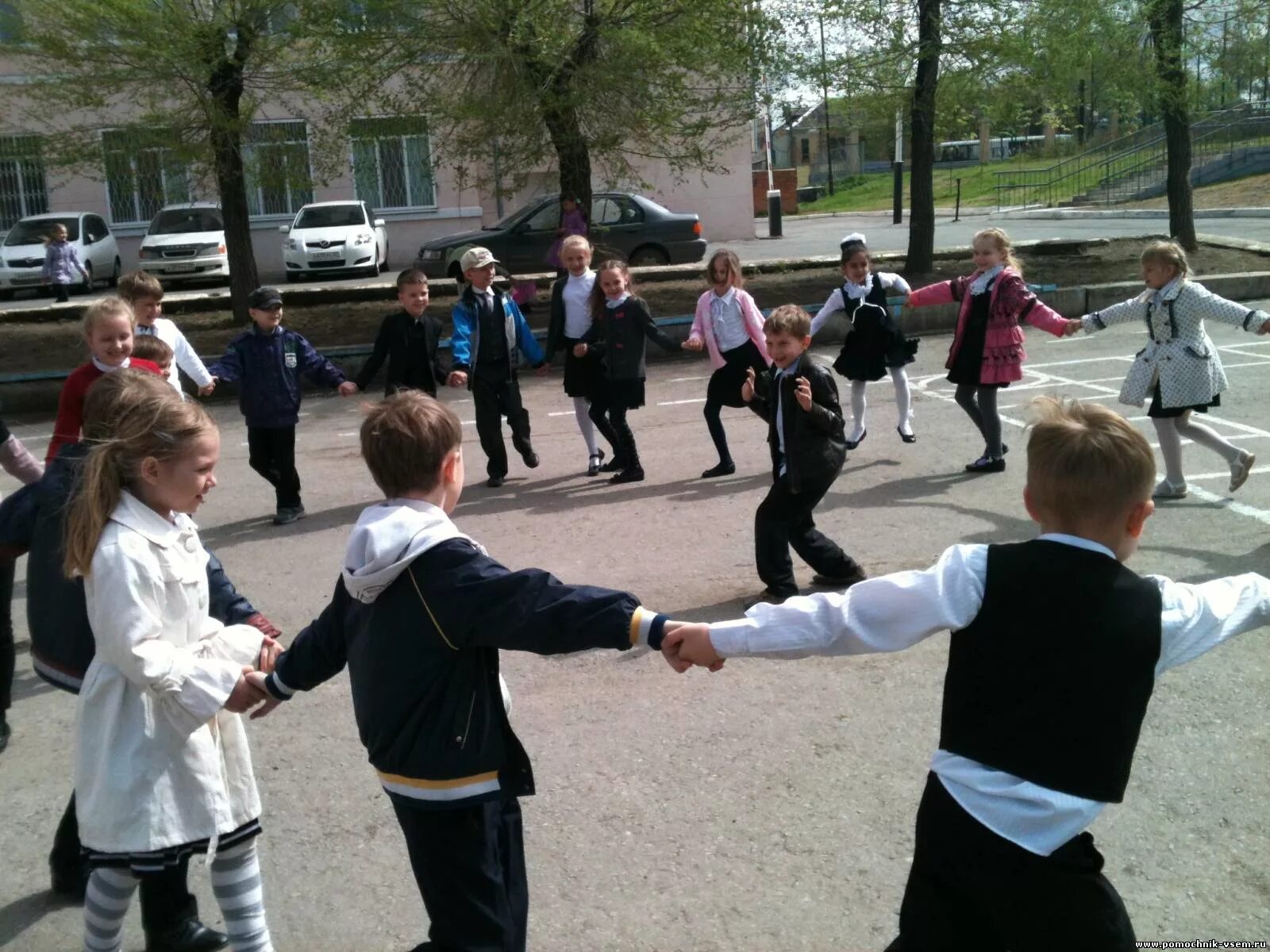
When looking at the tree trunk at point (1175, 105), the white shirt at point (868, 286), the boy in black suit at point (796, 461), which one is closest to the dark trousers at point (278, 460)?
the boy in black suit at point (796, 461)

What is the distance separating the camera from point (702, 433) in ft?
36.7

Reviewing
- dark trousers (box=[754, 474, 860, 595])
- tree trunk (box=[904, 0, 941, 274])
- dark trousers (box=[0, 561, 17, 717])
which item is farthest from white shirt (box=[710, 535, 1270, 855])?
tree trunk (box=[904, 0, 941, 274])

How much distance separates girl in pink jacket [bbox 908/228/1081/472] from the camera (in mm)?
9109

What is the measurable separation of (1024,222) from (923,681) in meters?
32.3

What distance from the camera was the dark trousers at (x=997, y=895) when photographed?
98.3 inches

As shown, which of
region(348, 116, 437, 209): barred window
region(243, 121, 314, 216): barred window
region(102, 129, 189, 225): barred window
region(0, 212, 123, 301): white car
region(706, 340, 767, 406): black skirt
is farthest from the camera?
region(0, 212, 123, 301): white car

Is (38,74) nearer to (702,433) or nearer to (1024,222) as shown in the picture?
(702,433)

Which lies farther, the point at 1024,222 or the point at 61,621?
the point at 1024,222

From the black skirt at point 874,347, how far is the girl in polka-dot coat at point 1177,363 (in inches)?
86.1

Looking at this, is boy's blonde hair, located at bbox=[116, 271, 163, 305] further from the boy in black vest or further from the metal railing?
the metal railing

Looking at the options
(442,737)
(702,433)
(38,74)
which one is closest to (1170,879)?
(442,737)

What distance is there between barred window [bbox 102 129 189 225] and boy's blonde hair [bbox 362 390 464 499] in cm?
1400

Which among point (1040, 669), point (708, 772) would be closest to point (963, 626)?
point (1040, 669)

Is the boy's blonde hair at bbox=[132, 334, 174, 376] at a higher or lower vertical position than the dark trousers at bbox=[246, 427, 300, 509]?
higher
